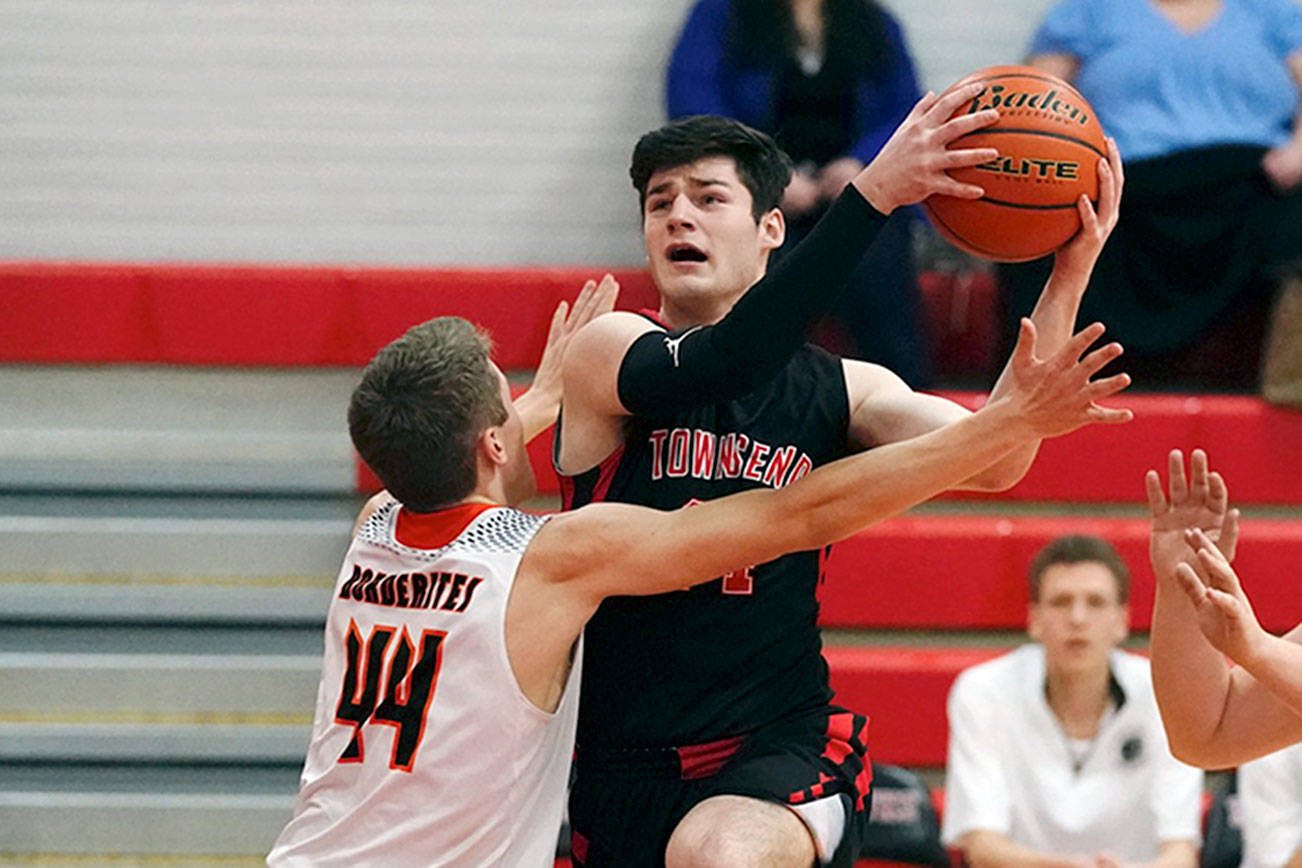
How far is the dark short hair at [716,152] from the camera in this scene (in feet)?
11.3

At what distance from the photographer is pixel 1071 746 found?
501cm

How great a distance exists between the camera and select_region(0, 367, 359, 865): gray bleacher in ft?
18.7

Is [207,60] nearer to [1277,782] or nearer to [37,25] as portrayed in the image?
[37,25]

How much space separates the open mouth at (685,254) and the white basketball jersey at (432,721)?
1.87 feet

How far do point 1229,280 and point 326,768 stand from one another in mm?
4019

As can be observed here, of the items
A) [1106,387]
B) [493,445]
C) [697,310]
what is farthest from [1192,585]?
[493,445]

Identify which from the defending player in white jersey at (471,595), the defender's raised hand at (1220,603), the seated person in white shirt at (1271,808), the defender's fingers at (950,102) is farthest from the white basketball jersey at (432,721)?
the seated person in white shirt at (1271,808)

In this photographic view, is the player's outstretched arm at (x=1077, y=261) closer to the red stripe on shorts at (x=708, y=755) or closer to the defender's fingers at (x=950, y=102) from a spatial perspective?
the defender's fingers at (x=950, y=102)

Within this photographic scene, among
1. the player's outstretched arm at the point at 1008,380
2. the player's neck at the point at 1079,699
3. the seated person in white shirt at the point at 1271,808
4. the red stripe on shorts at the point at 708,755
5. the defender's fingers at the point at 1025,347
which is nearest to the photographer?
the defender's fingers at the point at 1025,347

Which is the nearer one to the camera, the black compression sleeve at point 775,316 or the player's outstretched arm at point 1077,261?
the black compression sleeve at point 775,316

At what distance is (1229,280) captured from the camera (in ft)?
20.2

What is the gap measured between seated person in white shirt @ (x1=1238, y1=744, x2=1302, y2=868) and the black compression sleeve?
2.38m

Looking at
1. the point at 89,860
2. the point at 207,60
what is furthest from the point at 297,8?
the point at 89,860

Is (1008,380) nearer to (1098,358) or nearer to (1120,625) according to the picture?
(1098,358)
